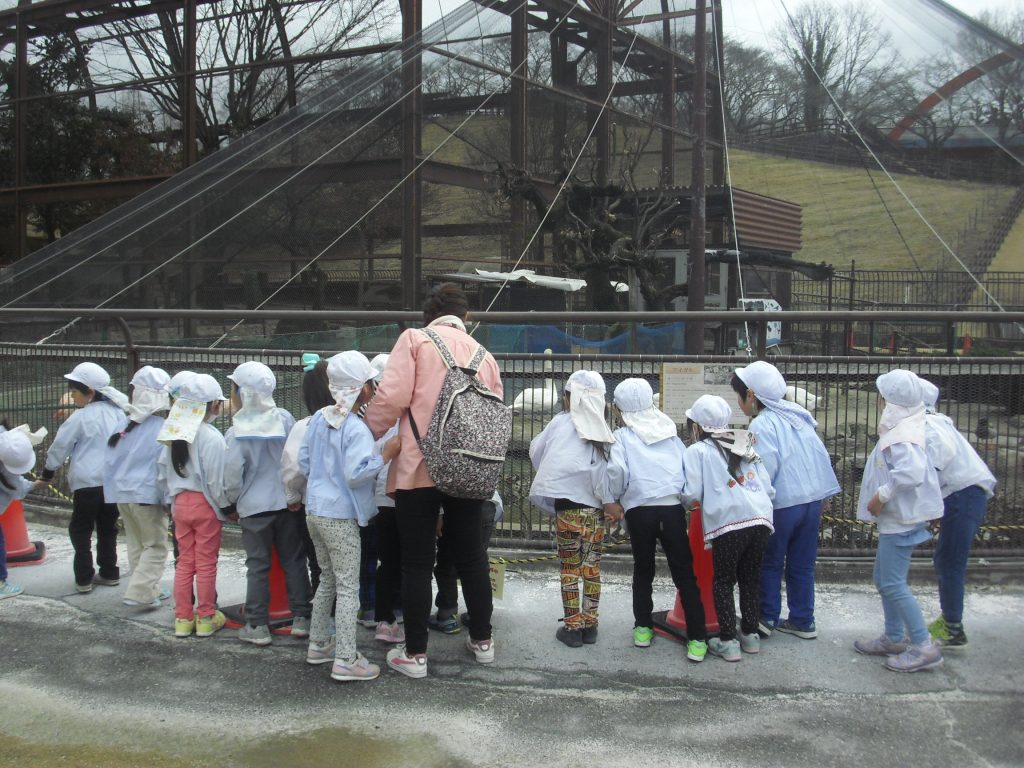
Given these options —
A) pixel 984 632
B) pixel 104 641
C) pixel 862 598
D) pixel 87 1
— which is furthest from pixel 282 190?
pixel 87 1

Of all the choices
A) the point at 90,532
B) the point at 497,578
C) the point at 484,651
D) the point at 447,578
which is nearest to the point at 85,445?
the point at 90,532

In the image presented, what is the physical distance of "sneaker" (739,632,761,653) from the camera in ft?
14.7

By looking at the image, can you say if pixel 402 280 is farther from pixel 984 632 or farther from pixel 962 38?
pixel 984 632

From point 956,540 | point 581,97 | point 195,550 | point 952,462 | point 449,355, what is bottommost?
point 195,550

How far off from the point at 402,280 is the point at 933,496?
10.4m

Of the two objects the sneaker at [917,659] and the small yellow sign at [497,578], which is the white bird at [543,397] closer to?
the small yellow sign at [497,578]

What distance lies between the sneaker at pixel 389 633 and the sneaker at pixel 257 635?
562 mm

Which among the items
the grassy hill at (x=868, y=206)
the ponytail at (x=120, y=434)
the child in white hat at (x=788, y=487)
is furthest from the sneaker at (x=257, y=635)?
the grassy hill at (x=868, y=206)

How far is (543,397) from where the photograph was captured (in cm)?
587

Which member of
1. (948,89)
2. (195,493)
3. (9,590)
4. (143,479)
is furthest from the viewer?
(948,89)

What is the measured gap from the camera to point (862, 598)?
5.29 m

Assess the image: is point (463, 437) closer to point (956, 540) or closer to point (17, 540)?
point (956, 540)

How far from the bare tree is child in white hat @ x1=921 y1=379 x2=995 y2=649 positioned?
1274 centimetres

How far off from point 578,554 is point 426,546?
2.84 feet
